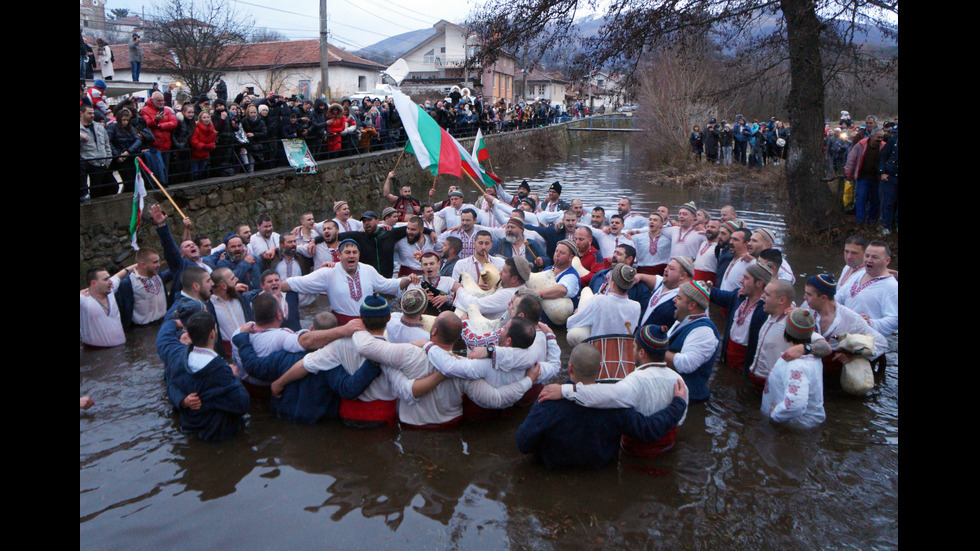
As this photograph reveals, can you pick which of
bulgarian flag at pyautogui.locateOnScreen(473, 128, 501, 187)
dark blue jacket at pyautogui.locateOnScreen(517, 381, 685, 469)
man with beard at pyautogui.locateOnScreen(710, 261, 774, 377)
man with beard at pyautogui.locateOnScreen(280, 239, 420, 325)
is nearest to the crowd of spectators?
man with beard at pyautogui.locateOnScreen(280, 239, 420, 325)

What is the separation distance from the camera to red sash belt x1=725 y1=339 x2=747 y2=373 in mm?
6586

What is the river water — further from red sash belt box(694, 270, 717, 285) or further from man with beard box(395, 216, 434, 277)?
man with beard box(395, 216, 434, 277)

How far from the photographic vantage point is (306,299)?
8.97m

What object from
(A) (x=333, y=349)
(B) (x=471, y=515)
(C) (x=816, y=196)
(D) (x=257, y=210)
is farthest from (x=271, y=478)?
(C) (x=816, y=196)

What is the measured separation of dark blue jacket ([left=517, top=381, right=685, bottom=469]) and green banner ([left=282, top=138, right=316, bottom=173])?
13010mm

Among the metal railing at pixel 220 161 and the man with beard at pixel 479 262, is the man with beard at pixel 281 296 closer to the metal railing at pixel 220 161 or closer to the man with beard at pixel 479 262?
the man with beard at pixel 479 262

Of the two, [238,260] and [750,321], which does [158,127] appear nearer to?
[238,260]

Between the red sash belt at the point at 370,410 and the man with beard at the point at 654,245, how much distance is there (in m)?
5.31

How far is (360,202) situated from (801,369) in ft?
51.1

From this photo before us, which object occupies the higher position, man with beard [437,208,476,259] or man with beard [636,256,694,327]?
man with beard [437,208,476,259]

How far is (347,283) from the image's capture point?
7191mm

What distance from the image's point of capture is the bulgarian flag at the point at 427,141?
988 cm

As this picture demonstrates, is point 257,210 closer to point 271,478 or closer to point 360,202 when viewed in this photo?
point 360,202

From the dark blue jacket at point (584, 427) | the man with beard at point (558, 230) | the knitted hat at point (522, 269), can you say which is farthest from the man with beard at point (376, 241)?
the dark blue jacket at point (584, 427)
